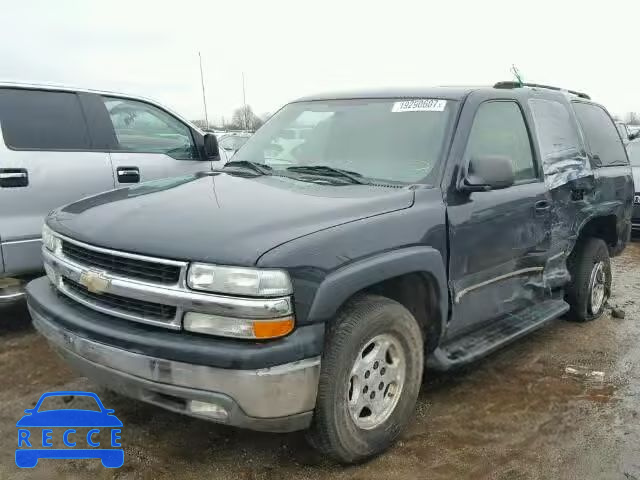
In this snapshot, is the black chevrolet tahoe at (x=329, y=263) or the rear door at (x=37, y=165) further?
the rear door at (x=37, y=165)

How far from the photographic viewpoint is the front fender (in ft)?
8.46

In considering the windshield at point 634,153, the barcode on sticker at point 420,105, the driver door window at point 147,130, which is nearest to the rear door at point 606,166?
the barcode on sticker at point 420,105

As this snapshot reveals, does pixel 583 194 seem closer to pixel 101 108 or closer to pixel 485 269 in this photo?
pixel 485 269

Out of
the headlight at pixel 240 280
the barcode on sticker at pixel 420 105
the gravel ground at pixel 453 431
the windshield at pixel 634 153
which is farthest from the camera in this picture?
the windshield at pixel 634 153

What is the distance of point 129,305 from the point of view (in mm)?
2725

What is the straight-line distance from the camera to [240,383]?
2.45 meters

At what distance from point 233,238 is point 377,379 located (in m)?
1.05

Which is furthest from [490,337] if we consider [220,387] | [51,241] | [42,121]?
[42,121]

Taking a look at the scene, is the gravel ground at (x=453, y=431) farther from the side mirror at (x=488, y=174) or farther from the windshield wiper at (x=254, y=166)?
the windshield wiper at (x=254, y=166)

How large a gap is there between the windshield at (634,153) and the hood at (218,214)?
8.49 metres

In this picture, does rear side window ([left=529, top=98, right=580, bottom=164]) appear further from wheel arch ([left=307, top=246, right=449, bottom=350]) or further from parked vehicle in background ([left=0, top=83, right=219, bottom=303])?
parked vehicle in background ([left=0, top=83, right=219, bottom=303])

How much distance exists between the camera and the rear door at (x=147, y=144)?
5.25m

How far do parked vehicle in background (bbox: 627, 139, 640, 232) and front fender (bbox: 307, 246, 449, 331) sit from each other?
637cm

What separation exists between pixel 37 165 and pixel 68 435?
2284mm
